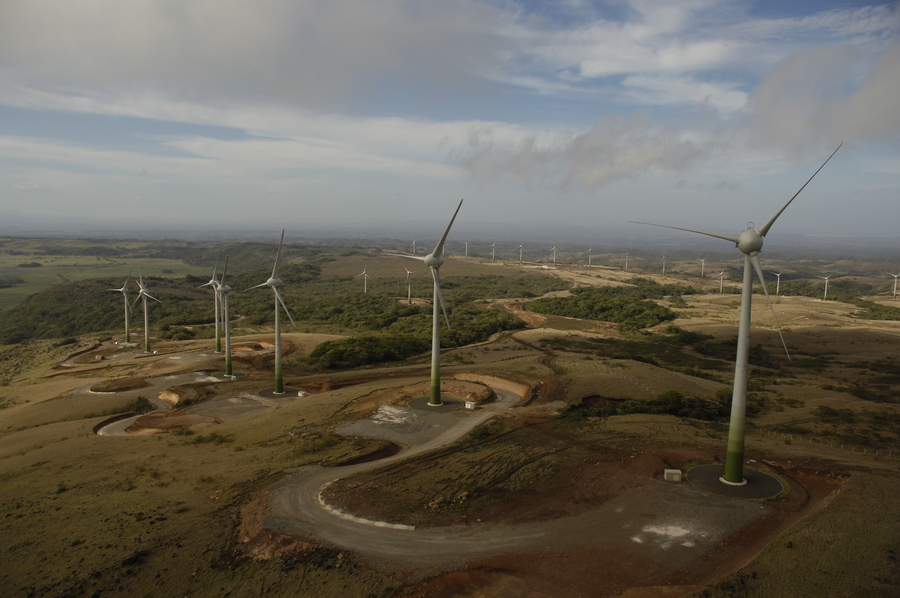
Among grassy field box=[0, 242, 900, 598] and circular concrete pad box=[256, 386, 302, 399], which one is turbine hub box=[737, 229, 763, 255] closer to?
grassy field box=[0, 242, 900, 598]

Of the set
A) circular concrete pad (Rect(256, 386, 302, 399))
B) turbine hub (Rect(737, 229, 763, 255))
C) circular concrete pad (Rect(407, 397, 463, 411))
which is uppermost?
turbine hub (Rect(737, 229, 763, 255))

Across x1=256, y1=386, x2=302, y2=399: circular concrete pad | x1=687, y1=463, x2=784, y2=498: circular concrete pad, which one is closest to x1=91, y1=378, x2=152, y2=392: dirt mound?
x1=256, y1=386, x2=302, y2=399: circular concrete pad

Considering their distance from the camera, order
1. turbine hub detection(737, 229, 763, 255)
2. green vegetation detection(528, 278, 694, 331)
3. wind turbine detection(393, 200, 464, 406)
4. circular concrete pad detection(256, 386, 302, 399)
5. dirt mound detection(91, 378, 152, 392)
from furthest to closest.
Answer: green vegetation detection(528, 278, 694, 331)
dirt mound detection(91, 378, 152, 392)
circular concrete pad detection(256, 386, 302, 399)
wind turbine detection(393, 200, 464, 406)
turbine hub detection(737, 229, 763, 255)

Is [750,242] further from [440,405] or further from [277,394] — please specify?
[277,394]

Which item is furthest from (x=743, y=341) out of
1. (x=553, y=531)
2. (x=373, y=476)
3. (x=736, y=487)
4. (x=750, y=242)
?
(x=373, y=476)

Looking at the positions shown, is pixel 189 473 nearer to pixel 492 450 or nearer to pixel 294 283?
pixel 492 450

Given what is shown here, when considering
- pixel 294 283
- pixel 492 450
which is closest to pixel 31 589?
pixel 492 450
